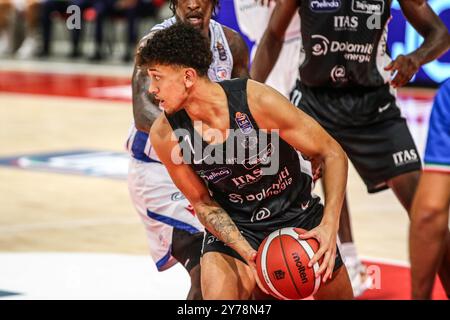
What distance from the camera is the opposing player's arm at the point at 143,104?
551cm

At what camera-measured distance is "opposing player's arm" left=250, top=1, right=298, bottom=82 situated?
20.6 ft

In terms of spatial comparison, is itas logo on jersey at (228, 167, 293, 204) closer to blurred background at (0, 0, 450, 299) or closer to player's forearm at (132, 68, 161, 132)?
player's forearm at (132, 68, 161, 132)

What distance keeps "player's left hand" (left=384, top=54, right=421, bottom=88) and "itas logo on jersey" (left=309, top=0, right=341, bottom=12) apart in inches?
17.3

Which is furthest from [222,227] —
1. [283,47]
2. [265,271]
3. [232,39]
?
[283,47]

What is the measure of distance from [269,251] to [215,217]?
→ 0.34 m

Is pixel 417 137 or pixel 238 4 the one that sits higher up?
pixel 238 4

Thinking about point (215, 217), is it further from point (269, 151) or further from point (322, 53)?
point (322, 53)

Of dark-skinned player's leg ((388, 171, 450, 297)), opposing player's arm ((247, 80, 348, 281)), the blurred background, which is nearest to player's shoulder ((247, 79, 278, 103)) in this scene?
opposing player's arm ((247, 80, 348, 281))

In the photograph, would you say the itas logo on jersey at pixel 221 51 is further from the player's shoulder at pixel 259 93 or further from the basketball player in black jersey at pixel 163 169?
the player's shoulder at pixel 259 93

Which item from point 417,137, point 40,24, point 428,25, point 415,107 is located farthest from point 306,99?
point 40,24

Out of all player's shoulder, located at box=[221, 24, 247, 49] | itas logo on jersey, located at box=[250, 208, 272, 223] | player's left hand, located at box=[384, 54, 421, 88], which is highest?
player's shoulder, located at box=[221, 24, 247, 49]

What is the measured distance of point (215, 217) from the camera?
4895 mm

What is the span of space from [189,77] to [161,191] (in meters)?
1.24

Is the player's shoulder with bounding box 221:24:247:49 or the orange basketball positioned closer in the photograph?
the orange basketball
